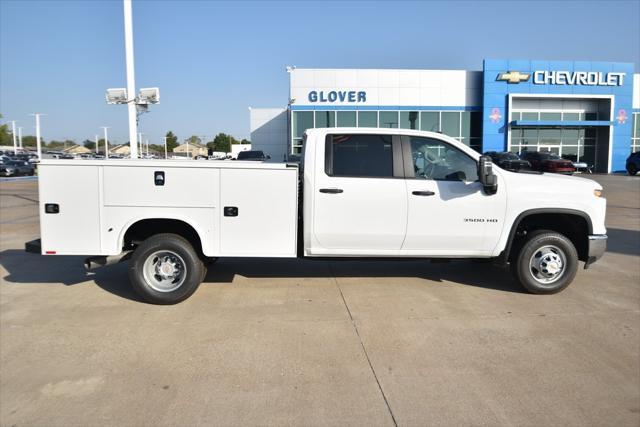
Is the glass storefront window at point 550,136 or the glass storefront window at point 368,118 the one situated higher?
the glass storefront window at point 368,118

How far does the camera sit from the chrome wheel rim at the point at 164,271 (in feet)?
18.9

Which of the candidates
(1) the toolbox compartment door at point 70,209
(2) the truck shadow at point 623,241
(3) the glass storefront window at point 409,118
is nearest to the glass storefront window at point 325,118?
(3) the glass storefront window at point 409,118

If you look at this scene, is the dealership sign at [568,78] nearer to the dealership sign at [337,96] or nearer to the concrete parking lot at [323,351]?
the dealership sign at [337,96]

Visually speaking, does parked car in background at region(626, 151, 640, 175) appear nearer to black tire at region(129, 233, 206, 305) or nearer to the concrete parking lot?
the concrete parking lot

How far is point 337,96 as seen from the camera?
123 ft

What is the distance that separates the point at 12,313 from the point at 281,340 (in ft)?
10.6

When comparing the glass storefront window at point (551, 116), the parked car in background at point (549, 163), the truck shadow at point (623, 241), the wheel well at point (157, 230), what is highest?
the glass storefront window at point (551, 116)

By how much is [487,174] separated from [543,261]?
57.0 inches

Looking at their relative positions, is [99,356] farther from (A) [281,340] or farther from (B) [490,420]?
A: (B) [490,420]

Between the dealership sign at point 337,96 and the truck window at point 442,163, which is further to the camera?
the dealership sign at point 337,96

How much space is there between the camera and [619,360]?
425 cm

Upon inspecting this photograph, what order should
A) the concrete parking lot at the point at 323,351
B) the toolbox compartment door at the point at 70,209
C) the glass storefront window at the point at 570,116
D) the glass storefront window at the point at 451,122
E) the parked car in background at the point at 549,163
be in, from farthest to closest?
1. the glass storefront window at the point at 570,116
2. the glass storefront window at the point at 451,122
3. the parked car in background at the point at 549,163
4. the toolbox compartment door at the point at 70,209
5. the concrete parking lot at the point at 323,351

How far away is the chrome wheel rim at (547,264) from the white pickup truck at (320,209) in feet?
0.04

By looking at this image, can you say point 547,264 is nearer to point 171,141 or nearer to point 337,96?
point 337,96
